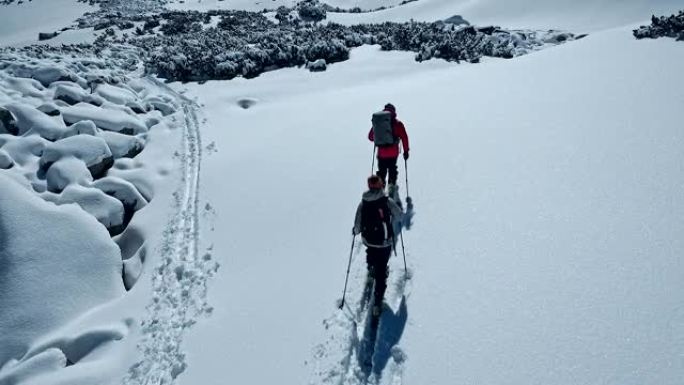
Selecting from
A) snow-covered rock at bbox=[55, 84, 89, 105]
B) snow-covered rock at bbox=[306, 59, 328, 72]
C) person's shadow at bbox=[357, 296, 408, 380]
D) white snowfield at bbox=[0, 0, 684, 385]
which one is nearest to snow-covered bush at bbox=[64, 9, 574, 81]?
snow-covered rock at bbox=[306, 59, 328, 72]

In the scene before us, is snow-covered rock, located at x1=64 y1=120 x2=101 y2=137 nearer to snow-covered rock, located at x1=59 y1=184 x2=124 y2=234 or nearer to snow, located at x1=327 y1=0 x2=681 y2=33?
snow-covered rock, located at x1=59 y1=184 x2=124 y2=234

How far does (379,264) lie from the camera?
5.81 m

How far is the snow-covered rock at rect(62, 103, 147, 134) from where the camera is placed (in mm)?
13742

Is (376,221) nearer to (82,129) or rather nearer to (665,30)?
(82,129)

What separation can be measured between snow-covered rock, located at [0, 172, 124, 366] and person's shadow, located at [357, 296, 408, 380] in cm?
465

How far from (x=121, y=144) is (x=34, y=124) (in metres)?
2.53

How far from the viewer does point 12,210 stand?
26.5 ft

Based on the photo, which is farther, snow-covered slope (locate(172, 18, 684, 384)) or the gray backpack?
the gray backpack

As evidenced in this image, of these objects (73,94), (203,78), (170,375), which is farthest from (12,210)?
(203,78)

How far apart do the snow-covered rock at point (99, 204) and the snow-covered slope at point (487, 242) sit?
210cm

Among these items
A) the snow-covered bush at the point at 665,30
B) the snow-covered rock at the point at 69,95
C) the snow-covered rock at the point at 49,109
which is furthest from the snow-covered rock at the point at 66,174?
the snow-covered bush at the point at 665,30

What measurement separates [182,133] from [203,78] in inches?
314

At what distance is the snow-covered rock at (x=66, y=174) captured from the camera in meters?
10.2

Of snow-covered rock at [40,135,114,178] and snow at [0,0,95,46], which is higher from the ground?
snow at [0,0,95,46]
